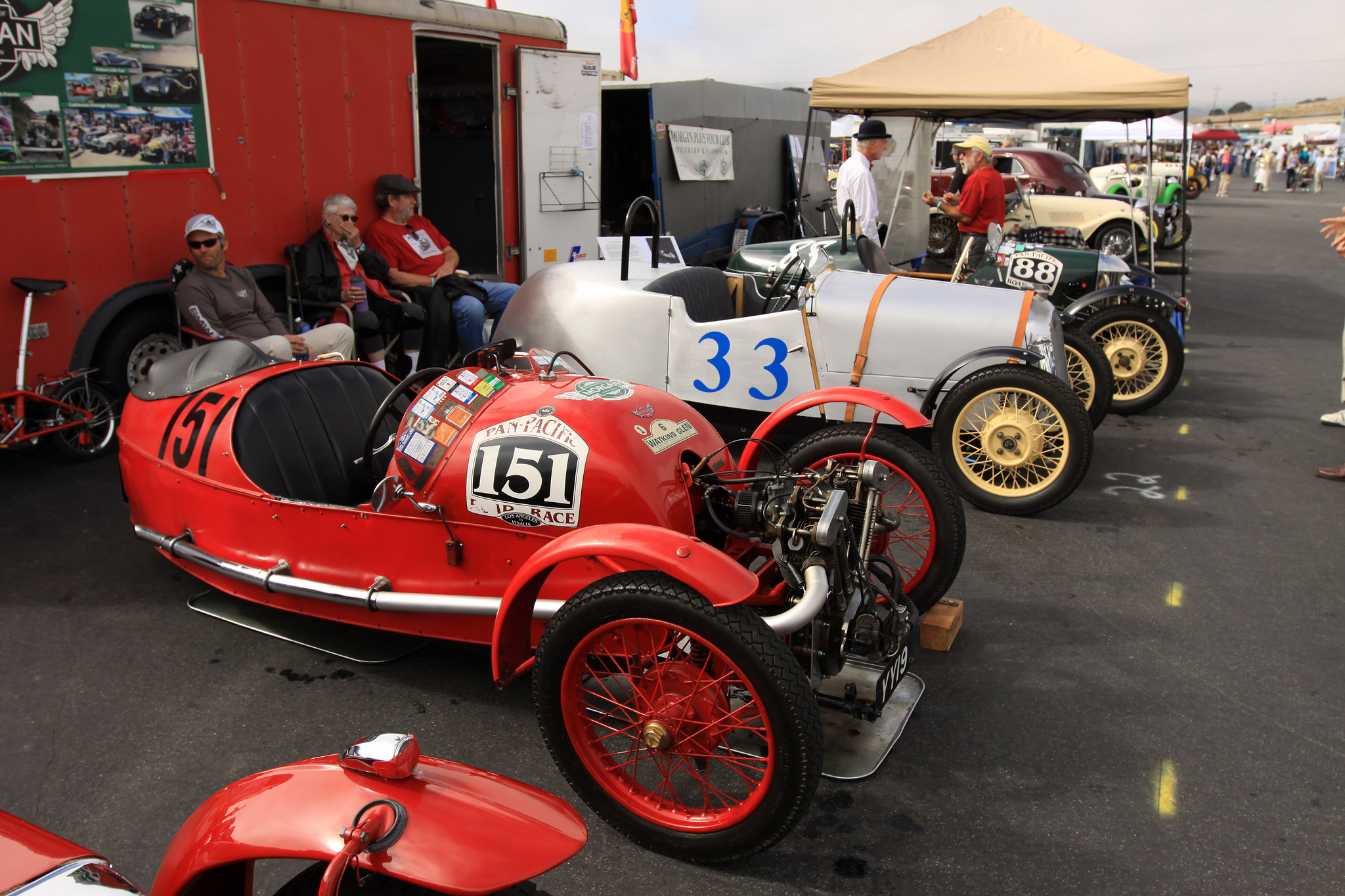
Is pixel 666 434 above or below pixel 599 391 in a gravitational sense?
below

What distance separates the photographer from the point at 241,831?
5.07 feet

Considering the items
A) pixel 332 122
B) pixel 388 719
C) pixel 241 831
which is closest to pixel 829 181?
pixel 332 122

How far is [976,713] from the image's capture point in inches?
124

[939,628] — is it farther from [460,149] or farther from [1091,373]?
[460,149]

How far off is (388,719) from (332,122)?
5196mm

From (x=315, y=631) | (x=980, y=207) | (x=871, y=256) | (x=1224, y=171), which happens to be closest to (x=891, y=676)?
(x=315, y=631)

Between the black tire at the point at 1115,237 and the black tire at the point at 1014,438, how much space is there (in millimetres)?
11117

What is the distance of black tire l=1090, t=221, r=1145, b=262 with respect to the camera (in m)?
14.4

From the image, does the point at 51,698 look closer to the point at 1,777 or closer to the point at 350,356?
the point at 1,777

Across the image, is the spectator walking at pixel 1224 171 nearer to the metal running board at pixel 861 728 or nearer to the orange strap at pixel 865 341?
the orange strap at pixel 865 341

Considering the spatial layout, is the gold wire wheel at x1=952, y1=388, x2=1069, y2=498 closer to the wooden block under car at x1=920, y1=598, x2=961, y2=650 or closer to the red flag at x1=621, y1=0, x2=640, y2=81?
the wooden block under car at x1=920, y1=598, x2=961, y2=650

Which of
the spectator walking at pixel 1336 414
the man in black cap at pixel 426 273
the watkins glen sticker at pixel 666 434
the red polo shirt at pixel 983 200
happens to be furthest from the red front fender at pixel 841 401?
the red polo shirt at pixel 983 200

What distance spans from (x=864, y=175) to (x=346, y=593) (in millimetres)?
6093

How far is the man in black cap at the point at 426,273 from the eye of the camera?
6918mm
